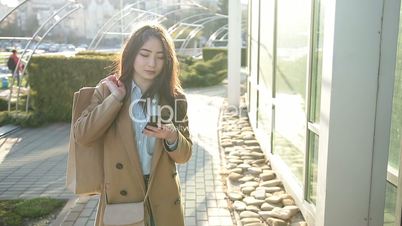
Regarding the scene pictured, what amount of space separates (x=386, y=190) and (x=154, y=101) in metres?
→ 1.99

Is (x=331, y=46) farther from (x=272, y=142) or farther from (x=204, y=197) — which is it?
(x=272, y=142)

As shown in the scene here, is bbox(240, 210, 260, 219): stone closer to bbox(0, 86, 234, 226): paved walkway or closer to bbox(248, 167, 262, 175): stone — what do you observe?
bbox(0, 86, 234, 226): paved walkway

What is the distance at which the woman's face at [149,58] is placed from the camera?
202cm

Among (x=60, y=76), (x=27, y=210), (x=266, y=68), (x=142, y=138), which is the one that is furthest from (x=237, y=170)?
(x=60, y=76)

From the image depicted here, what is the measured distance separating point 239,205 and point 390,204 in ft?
5.90

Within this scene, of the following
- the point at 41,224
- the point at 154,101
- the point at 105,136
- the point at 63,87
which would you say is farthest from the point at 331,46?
the point at 63,87

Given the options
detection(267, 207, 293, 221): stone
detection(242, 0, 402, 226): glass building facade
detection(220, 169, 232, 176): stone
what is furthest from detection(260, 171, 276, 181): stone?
detection(242, 0, 402, 226): glass building facade

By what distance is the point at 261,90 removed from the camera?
24.8 feet

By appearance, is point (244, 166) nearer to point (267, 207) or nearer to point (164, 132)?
point (267, 207)

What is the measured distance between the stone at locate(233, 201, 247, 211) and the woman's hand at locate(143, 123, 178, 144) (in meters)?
2.62

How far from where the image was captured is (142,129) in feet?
6.65

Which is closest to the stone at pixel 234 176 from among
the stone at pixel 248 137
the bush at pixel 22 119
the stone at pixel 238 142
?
the stone at pixel 238 142

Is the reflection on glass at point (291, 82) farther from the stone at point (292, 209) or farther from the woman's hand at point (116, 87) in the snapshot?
the woman's hand at point (116, 87)

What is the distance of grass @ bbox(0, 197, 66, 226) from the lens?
4.19m
